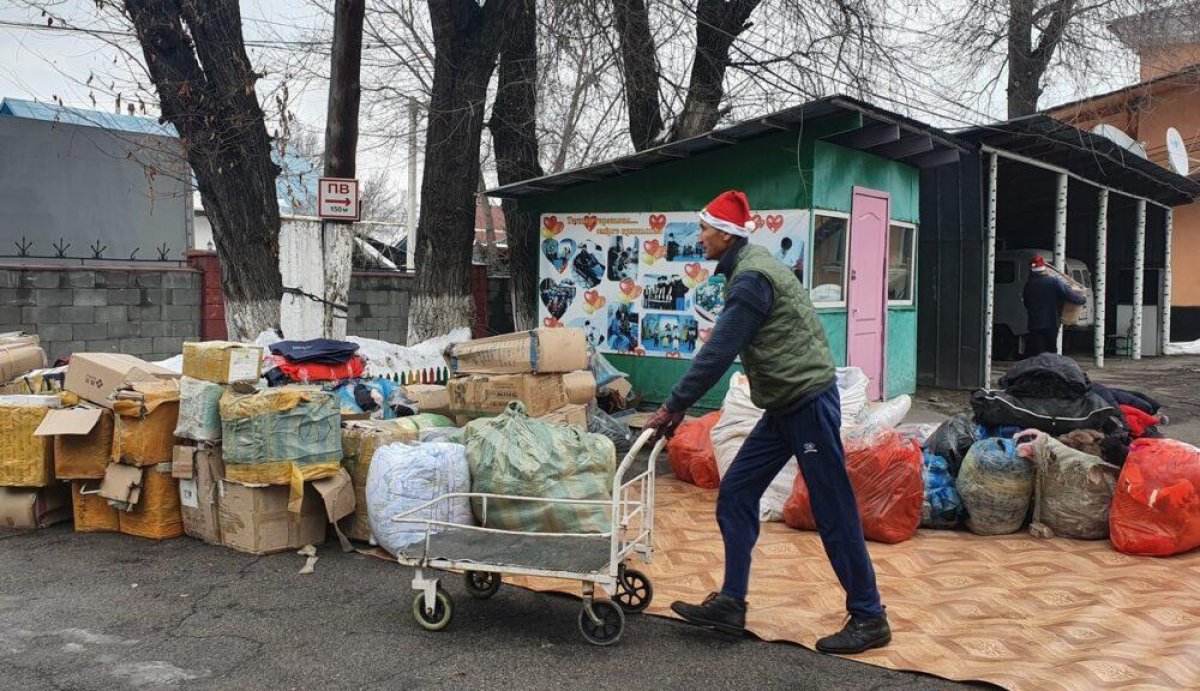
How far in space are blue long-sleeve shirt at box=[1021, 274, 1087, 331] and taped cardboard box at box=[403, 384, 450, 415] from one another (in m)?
7.56

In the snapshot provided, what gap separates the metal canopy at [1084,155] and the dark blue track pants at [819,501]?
26.4ft

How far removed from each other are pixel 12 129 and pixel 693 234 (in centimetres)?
1129

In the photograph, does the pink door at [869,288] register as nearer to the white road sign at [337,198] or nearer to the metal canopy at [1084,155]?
the metal canopy at [1084,155]

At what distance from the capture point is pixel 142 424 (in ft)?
18.5

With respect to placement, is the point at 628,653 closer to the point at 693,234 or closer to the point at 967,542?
the point at 967,542

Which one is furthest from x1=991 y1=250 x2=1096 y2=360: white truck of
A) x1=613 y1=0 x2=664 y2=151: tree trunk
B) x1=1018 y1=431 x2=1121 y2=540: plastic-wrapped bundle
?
x1=1018 y1=431 x2=1121 y2=540: plastic-wrapped bundle

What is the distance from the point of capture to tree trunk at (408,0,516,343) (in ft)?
33.2

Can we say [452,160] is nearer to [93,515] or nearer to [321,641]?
[93,515]

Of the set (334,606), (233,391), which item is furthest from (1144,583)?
(233,391)

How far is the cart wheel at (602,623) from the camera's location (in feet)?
13.5

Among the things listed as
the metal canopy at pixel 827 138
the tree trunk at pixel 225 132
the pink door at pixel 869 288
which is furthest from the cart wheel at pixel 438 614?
the pink door at pixel 869 288

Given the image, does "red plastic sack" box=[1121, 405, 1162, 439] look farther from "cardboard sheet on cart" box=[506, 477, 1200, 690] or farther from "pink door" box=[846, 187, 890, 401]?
"pink door" box=[846, 187, 890, 401]

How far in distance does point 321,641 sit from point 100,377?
2803 millimetres

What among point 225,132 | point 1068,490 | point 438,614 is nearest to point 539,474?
point 438,614
